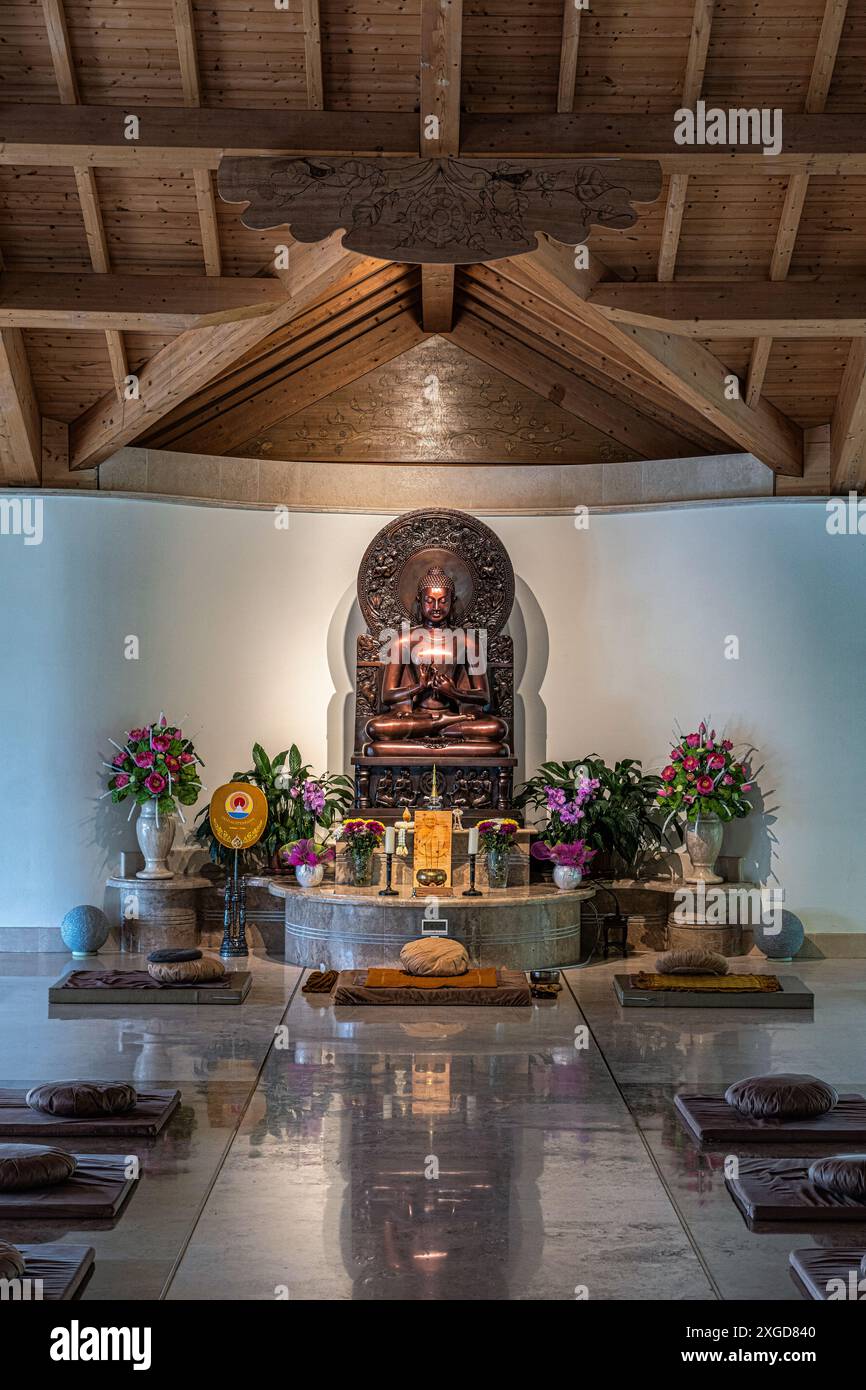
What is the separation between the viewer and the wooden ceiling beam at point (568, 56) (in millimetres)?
8059

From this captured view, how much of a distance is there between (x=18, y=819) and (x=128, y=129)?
5254mm

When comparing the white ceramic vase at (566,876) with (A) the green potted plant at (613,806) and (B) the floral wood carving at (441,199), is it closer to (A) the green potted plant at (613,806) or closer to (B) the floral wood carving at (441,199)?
(A) the green potted plant at (613,806)

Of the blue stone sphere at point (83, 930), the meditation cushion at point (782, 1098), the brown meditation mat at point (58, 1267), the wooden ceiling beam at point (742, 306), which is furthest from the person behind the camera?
the blue stone sphere at point (83, 930)

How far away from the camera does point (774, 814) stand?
37.3 feet

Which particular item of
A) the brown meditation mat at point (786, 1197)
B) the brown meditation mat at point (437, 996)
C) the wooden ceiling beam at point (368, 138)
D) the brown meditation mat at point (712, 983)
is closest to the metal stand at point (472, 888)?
the brown meditation mat at point (437, 996)

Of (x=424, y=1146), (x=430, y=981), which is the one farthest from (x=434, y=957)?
(x=424, y=1146)

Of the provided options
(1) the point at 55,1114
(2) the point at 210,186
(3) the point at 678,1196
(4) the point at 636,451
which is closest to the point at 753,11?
(2) the point at 210,186

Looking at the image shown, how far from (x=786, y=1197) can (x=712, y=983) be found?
13.6 feet

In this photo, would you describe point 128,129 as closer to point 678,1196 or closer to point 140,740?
point 140,740

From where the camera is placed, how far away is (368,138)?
28.0 feet

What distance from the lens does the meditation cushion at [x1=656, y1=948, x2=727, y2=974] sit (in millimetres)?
9562

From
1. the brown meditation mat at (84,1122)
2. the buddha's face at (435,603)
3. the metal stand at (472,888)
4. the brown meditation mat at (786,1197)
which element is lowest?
the brown meditation mat at (786,1197)

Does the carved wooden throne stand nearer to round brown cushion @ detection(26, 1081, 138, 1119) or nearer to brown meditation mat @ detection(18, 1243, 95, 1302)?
round brown cushion @ detection(26, 1081, 138, 1119)

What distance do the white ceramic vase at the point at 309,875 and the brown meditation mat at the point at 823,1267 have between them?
6.11 m
